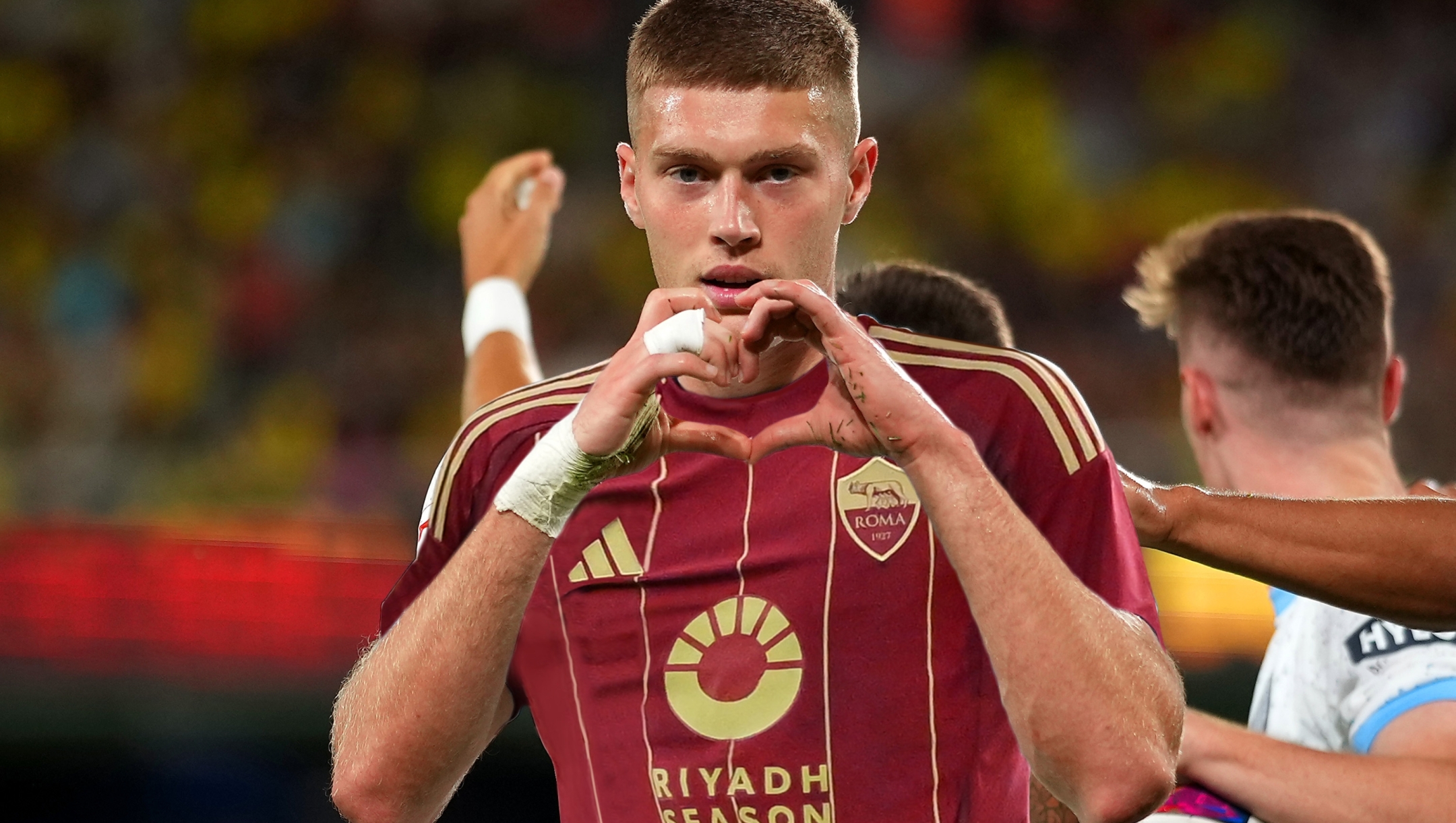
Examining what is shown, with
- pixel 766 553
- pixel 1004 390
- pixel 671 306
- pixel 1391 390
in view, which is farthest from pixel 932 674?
pixel 1391 390

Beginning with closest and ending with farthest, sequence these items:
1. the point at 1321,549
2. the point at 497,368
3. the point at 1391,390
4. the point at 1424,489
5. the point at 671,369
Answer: the point at 671,369, the point at 1321,549, the point at 1424,489, the point at 1391,390, the point at 497,368

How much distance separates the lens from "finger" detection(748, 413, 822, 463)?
1.82 metres

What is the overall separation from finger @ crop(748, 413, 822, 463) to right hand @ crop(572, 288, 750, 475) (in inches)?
0.9

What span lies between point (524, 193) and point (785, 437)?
1.92 m

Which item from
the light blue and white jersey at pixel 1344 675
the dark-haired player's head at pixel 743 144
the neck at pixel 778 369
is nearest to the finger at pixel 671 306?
the dark-haired player's head at pixel 743 144

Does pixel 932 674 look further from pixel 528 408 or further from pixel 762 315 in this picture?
pixel 528 408

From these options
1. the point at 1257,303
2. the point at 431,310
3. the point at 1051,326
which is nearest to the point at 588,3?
the point at 431,310

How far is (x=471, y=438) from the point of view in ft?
7.23

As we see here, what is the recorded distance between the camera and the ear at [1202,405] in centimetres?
302

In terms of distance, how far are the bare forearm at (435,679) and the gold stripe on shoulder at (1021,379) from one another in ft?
1.99

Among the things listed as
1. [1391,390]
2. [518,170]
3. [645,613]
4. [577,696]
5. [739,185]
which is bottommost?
[577,696]

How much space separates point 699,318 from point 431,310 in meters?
6.41

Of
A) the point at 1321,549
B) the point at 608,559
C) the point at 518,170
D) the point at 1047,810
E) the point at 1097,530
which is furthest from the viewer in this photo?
the point at 518,170

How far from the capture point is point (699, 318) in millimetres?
1778
